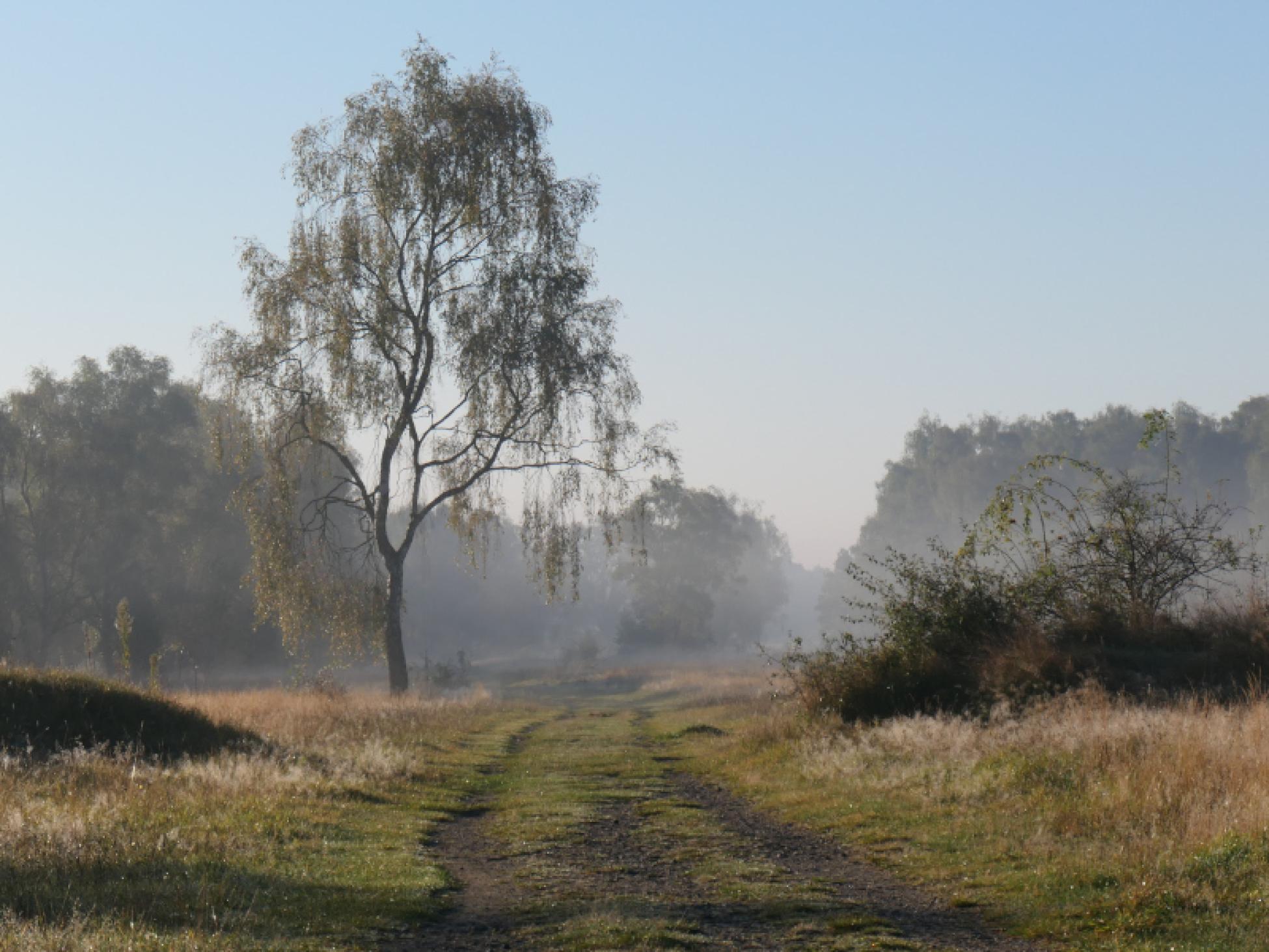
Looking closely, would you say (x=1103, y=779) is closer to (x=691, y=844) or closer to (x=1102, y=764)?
(x=1102, y=764)

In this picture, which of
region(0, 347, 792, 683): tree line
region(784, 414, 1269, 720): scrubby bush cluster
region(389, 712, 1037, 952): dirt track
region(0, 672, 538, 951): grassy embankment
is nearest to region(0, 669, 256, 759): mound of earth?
region(0, 672, 538, 951): grassy embankment

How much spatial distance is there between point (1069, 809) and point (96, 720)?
1509 cm

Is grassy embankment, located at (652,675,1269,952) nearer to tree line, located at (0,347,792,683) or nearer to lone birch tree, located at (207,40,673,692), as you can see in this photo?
lone birch tree, located at (207,40,673,692)

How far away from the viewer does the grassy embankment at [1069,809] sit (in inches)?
309

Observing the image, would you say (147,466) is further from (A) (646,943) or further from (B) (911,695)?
(A) (646,943)

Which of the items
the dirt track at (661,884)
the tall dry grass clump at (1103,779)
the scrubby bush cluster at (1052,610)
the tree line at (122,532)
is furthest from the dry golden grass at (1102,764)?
the tree line at (122,532)

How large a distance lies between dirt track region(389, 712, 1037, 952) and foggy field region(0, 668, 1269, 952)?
43mm

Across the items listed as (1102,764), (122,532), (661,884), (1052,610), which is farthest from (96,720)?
(122,532)

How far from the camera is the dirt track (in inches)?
305

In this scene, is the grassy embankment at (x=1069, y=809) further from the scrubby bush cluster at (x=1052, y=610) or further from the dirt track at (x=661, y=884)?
the scrubby bush cluster at (x=1052, y=610)

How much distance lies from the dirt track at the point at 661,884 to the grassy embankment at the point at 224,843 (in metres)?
0.65

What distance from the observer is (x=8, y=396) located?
203 ft

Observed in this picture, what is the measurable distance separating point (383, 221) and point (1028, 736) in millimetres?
21652

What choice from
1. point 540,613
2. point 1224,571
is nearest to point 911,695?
point 1224,571
